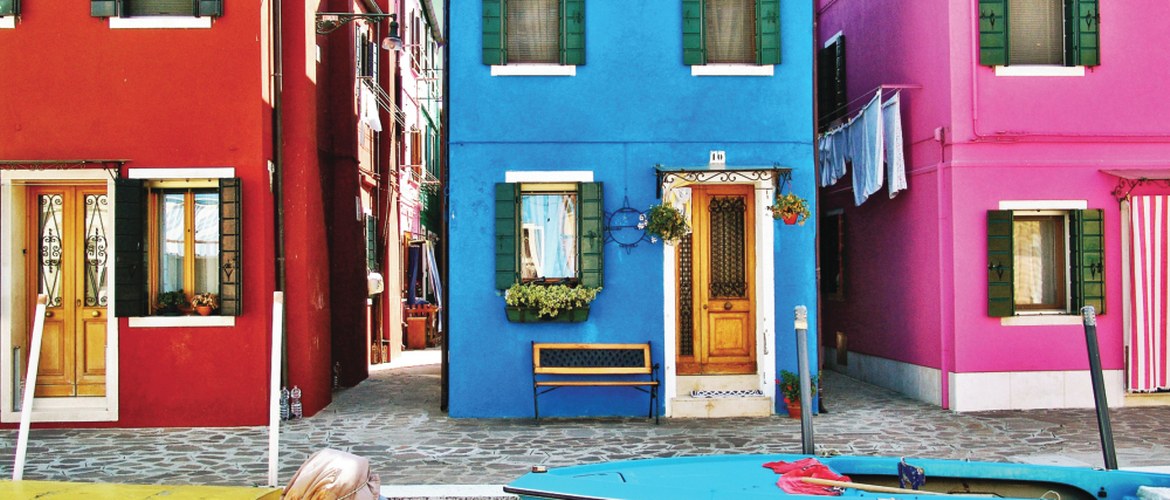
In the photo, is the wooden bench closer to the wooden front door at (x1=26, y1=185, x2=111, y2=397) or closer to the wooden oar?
the wooden front door at (x1=26, y1=185, x2=111, y2=397)

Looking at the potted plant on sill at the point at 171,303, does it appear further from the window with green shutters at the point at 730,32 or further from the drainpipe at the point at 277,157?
the window with green shutters at the point at 730,32

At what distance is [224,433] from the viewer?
10.2 m

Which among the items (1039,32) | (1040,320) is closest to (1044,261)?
(1040,320)

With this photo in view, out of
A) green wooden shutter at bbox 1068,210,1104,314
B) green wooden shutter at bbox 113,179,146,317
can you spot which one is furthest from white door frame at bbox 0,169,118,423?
green wooden shutter at bbox 1068,210,1104,314

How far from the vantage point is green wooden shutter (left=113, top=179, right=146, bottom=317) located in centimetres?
1030

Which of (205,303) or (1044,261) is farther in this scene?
(1044,261)

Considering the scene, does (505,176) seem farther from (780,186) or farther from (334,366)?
(334,366)

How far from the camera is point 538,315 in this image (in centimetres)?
1101

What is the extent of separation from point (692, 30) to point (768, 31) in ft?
2.95

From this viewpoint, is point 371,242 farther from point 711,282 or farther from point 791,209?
point 791,209

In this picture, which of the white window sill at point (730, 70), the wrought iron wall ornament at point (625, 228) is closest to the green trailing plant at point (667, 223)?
the wrought iron wall ornament at point (625, 228)

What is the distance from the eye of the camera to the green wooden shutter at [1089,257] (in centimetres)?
1155

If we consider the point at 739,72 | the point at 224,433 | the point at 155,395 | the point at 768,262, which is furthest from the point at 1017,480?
the point at 155,395

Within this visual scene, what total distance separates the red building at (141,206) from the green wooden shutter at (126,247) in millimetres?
15
